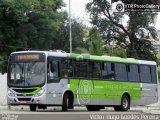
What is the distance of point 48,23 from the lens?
57.1 meters

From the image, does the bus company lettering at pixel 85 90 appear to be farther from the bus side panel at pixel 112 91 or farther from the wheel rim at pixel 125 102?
the wheel rim at pixel 125 102

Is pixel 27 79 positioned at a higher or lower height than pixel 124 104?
higher

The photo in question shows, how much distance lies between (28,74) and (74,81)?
2729 millimetres

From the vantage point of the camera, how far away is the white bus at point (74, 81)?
88.9 ft

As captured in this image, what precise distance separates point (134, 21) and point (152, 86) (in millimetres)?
38444

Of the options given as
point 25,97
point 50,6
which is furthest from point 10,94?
point 50,6

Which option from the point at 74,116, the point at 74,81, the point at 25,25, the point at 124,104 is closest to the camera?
the point at 74,116

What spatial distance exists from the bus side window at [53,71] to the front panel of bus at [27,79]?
1.09ft

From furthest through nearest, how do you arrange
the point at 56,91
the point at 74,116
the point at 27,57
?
the point at 27,57, the point at 56,91, the point at 74,116

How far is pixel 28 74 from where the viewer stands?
2716cm

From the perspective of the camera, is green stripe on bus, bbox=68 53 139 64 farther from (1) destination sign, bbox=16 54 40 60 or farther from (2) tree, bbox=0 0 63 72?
(2) tree, bbox=0 0 63 72

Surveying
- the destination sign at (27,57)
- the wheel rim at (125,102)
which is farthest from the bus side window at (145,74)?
the destination sign at (27,57)

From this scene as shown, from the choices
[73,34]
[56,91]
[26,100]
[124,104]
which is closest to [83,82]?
[56,91]

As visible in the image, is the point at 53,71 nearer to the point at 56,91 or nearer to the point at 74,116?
the point at 56,91
